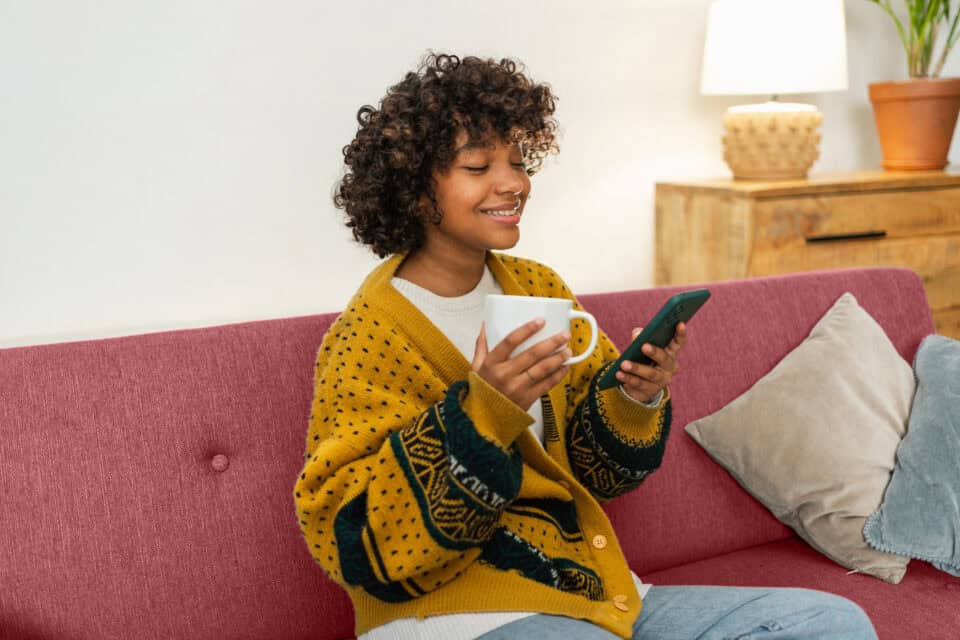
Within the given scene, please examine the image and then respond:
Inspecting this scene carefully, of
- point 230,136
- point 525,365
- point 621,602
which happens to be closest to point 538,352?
point 525,365

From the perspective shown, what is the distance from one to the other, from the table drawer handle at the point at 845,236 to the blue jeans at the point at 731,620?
→ 160 cm

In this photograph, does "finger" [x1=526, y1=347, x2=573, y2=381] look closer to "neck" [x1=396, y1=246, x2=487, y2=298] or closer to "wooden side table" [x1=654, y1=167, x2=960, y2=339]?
"neck" [x1=396, y1=246, x2=487, y2=298]

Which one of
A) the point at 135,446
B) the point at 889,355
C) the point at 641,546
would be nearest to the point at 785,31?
the point at 889,355

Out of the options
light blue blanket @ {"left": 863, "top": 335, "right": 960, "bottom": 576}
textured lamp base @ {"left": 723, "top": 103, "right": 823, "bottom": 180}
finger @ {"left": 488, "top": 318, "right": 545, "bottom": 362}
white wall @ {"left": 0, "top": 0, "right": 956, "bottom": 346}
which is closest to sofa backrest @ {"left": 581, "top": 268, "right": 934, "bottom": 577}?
light blue blanket @ {"left": 863, "top": 335, "right": 960, "bottom": 576}

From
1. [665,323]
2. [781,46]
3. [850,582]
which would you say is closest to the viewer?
[665,323]

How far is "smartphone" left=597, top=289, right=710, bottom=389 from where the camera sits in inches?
46.3

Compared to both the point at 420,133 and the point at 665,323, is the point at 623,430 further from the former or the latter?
the point at 420,133

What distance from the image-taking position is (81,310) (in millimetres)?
2422

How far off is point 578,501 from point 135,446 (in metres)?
0.62

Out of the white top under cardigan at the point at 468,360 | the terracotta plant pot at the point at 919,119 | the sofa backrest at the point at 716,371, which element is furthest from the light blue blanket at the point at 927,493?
the terracotta plant pot at the point at 919,119

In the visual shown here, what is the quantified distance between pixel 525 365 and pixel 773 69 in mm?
1938

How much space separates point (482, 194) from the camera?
1.28m

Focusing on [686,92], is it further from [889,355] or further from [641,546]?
[641,546]

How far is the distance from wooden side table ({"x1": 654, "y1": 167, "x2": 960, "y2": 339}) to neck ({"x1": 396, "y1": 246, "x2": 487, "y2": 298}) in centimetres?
149
